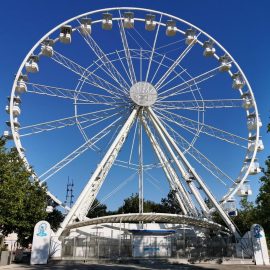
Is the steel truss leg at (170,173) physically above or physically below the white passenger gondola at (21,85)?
below

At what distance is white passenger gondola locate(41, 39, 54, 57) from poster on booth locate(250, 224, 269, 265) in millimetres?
24384

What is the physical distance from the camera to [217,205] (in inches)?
1247

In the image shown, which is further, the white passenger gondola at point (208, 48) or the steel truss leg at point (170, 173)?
the white passenger gondola at point (208, 48)

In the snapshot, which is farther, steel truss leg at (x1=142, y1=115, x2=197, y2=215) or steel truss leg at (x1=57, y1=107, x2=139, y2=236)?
steel truss leg at (x1=142, y1=115, x2=197, y2=215)

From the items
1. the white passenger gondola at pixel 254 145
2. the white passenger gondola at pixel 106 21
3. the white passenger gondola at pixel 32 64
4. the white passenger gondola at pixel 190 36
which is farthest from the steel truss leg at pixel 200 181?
the white passenger gondola at pixel 32 64

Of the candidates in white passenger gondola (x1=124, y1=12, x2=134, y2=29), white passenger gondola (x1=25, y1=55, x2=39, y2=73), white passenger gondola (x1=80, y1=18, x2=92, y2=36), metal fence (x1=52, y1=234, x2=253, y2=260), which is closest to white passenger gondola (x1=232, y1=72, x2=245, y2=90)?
white passenger gondola (x1=124, y1=12, x2=134, y2=29)

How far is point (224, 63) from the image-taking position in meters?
35.9

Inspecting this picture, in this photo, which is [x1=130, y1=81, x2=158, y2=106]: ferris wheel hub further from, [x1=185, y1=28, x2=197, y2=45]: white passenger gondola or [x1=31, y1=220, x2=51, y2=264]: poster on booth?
[x1=31, y1=220, x2=51, y2=264]: poster on booth

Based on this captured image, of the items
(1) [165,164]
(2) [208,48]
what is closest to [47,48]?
(1) [165,164]

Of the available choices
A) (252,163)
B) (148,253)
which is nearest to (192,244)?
(148,253)

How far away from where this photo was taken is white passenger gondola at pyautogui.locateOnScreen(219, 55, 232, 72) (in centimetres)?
3559

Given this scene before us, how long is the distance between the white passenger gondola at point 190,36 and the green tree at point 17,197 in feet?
67.3

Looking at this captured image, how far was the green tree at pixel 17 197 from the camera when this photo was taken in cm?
2514

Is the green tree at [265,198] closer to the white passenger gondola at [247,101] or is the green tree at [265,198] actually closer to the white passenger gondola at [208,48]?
the white passenger gondola at [247,101]
